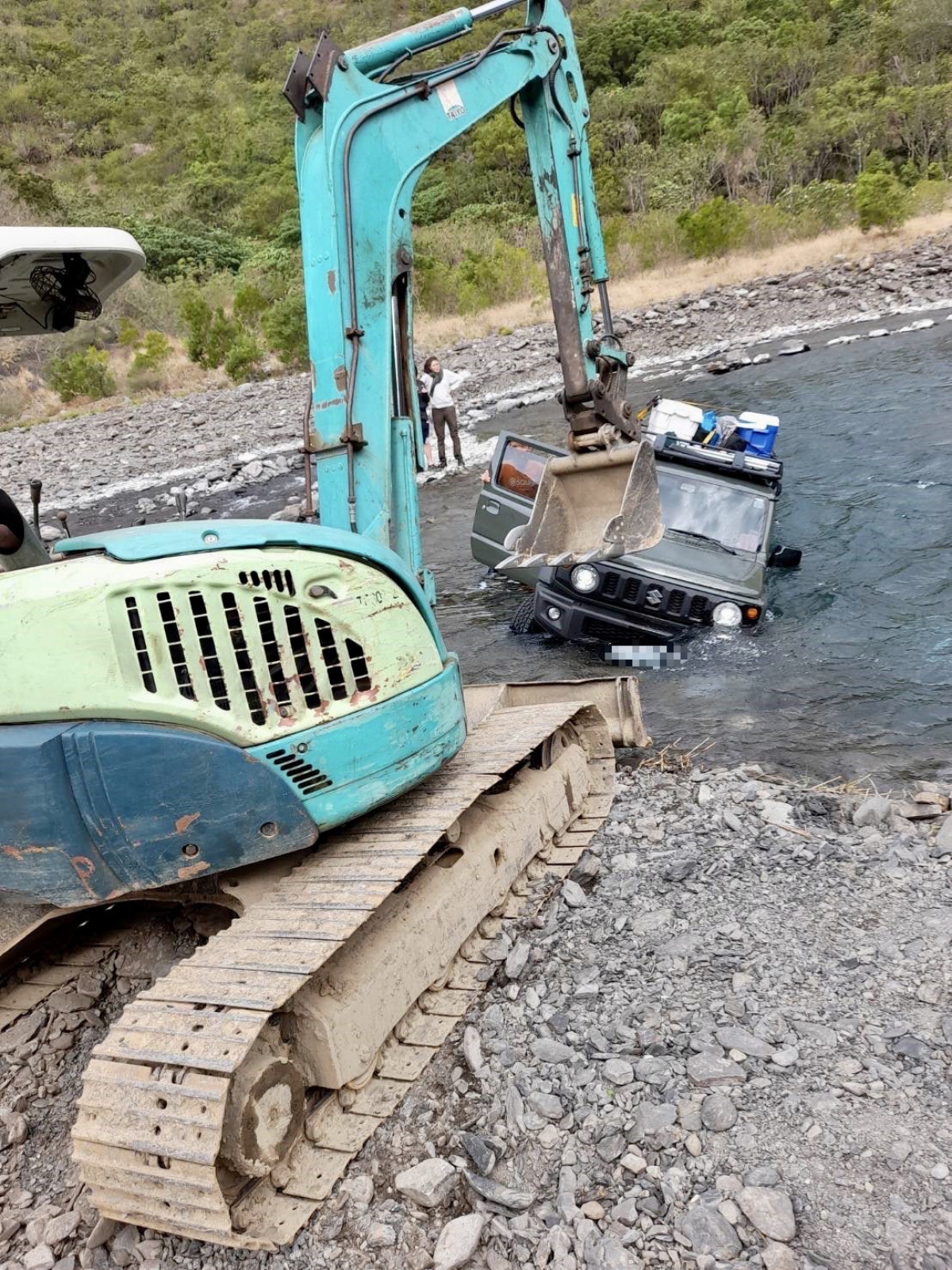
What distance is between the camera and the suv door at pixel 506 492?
9.27 m

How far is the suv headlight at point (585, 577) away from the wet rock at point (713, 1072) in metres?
5.25

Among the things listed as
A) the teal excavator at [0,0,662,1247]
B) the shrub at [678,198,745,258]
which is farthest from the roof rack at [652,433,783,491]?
the shrub at [678,198,745,258]

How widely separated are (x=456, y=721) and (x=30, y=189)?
150 ft

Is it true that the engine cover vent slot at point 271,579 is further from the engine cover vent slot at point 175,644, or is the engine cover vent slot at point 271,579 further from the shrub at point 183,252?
the shrub at point 183,252

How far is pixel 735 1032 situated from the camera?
3.40 metres

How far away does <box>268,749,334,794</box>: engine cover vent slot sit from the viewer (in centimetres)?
338

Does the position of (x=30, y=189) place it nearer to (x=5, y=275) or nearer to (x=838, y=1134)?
(x=5, y=275)

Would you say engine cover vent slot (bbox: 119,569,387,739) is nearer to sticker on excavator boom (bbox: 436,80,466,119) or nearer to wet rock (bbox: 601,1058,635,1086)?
wet rock (bbox: 601,1058,635,1086)

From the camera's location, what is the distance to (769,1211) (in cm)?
266

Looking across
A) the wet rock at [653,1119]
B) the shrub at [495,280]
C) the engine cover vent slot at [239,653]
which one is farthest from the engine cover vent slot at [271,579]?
the shrub at [495,280]

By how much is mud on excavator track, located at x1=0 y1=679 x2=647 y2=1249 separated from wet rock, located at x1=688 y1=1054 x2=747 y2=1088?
2.88ft

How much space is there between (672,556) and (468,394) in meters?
14.1

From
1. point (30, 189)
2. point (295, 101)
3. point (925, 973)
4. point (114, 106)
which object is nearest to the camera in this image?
point (925, 973)

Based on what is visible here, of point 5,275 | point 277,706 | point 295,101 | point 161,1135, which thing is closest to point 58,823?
point 277,706
